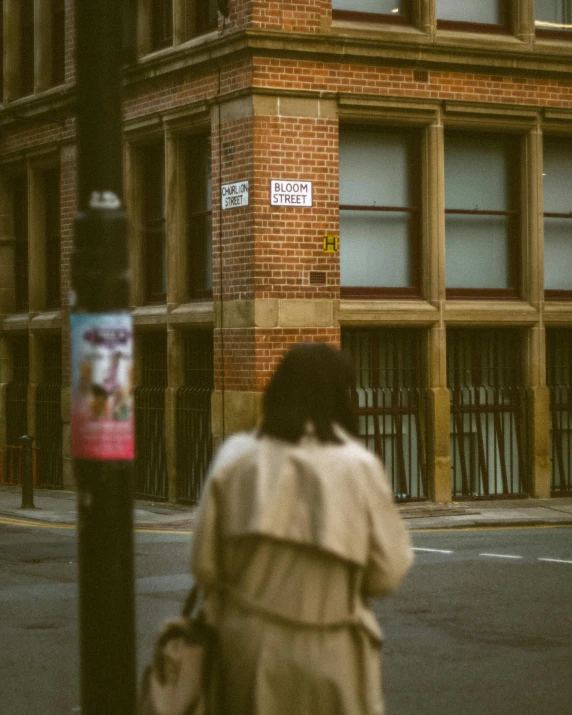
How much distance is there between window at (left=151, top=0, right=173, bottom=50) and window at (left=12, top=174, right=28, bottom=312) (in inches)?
190

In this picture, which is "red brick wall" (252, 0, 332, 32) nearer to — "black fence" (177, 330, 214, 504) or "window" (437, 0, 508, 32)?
"window" (437, 0, 508, 32)

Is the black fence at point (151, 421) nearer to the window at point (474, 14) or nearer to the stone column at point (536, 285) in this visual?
the stone column at point (536, 285)

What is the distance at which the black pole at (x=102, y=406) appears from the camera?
15.8ft

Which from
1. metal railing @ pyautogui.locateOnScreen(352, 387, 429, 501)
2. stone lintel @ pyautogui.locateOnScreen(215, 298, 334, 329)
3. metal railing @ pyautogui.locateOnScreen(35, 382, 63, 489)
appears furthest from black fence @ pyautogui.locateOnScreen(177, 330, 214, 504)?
metal railing @ pyautogui.locateOnScreen(35, 382, 63, 489)

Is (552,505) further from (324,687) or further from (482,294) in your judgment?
(324,687)

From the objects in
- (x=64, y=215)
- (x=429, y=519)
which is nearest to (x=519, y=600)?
(x=429, y=519)

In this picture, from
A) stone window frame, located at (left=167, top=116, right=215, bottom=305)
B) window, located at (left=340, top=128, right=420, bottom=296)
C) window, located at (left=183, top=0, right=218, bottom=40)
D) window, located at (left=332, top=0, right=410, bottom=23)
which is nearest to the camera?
window, located at (left=332, top=0, right=410, bottom=23)

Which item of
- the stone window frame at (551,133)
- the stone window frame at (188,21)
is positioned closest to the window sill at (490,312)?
the stone window frame at (551,133)

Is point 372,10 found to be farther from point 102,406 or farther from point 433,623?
point 102,406

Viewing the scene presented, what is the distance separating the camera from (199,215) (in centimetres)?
1992

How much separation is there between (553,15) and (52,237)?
348 inches

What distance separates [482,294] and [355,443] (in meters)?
15.9

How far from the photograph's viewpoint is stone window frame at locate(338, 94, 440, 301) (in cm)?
1897

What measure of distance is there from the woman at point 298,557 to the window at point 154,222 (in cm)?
1677
